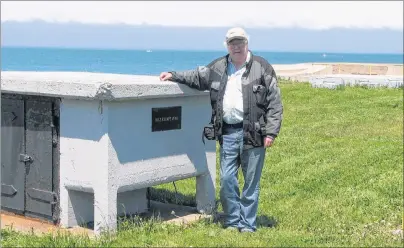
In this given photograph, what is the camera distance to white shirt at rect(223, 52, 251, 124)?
7.21 meters

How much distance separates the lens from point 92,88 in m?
6.98

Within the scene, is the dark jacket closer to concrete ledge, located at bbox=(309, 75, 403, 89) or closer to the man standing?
the man standing

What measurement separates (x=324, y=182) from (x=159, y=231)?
4.00 metres

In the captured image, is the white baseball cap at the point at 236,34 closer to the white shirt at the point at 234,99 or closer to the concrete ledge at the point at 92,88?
the white shirt at the point at 234,99

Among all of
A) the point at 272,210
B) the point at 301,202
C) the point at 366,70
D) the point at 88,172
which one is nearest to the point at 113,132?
the point at 88,172

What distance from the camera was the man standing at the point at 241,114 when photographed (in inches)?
282

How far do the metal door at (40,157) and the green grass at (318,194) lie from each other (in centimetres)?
59

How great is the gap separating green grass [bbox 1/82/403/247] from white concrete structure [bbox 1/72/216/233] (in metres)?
0.49

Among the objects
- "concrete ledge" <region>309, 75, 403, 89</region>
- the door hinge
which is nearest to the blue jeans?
the door hinge

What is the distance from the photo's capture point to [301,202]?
9.59 metres

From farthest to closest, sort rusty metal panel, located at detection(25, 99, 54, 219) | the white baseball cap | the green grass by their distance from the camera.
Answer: rusty metal panel, located at detection(25, 99, 54, 219), the white baseball cap, the green grass

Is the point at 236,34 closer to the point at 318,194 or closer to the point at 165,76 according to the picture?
the point at 165,76

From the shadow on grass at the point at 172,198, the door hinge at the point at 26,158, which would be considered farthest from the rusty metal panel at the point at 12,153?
the shadow on grass at the point at 172,198

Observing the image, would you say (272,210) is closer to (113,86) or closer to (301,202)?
(301,202)
